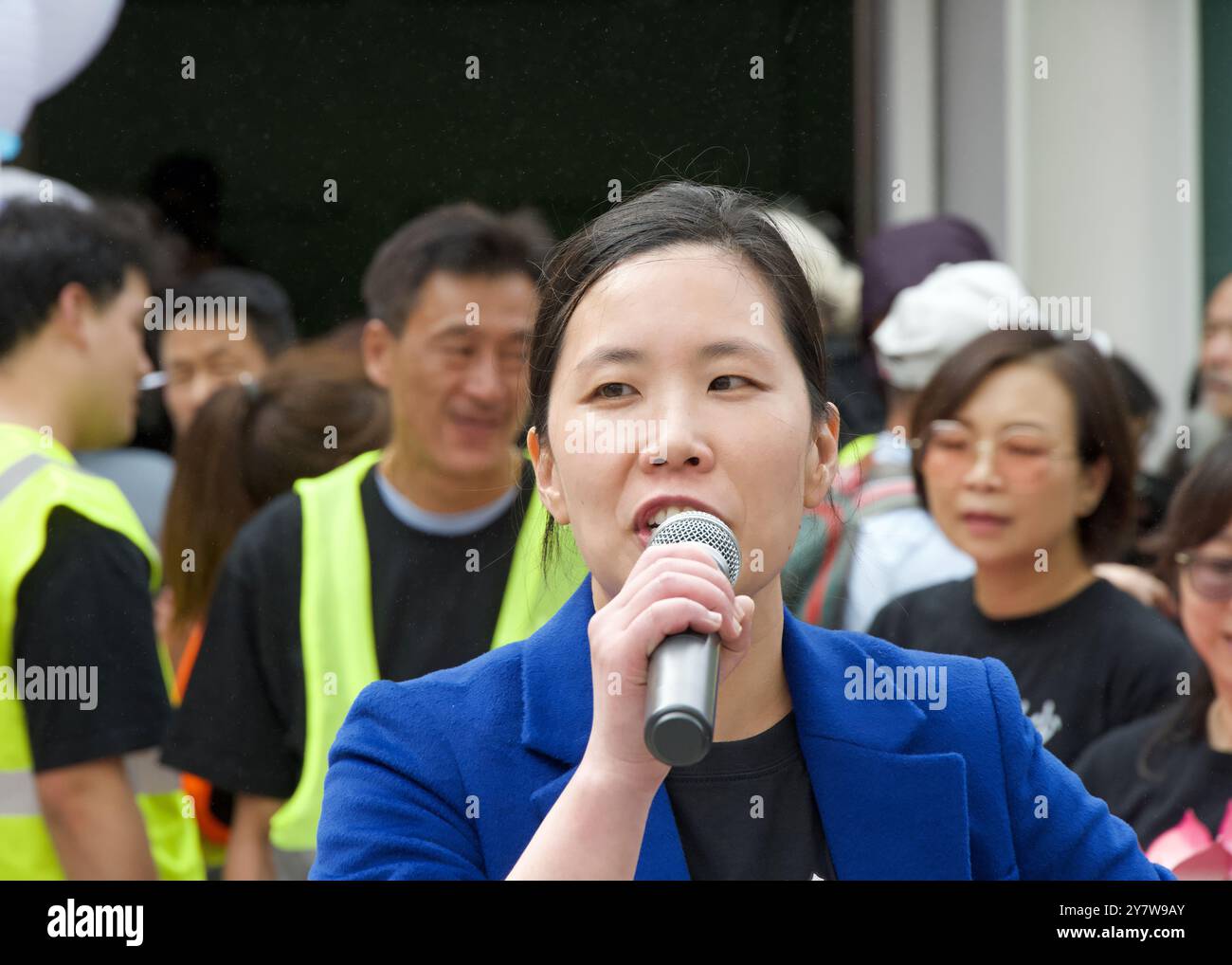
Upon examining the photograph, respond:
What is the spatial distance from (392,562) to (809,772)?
0.90 meters

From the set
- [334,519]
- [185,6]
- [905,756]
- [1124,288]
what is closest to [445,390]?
[334,519]

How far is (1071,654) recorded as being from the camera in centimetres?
200

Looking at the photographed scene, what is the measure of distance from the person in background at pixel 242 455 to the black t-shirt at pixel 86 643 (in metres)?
0.16

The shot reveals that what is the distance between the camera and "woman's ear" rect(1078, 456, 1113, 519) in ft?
7.14

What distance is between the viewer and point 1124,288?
3479 mm

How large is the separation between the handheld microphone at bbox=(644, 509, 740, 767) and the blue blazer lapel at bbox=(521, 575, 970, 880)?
248 mm

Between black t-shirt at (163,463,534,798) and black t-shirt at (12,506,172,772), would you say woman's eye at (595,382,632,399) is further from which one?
black t-shirt at (12,506,172,772)

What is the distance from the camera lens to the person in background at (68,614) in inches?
78.2

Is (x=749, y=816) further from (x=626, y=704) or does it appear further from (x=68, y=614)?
(x=68, y=614)

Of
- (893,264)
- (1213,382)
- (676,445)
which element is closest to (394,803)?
(676,445)

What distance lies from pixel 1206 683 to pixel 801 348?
92 cm

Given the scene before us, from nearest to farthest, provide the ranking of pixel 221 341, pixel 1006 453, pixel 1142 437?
pixel 1006 453
pixel 221 341
pixel 1142 437

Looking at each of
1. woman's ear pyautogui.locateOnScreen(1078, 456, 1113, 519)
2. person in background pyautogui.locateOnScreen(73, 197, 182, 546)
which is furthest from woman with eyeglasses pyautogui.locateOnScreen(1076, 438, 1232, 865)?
person in background pyautogui.locateOnScreen(73, 197, 182, 546)

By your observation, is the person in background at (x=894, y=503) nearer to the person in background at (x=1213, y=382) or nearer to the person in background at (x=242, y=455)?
the person in background at (x=1213, y=382)
